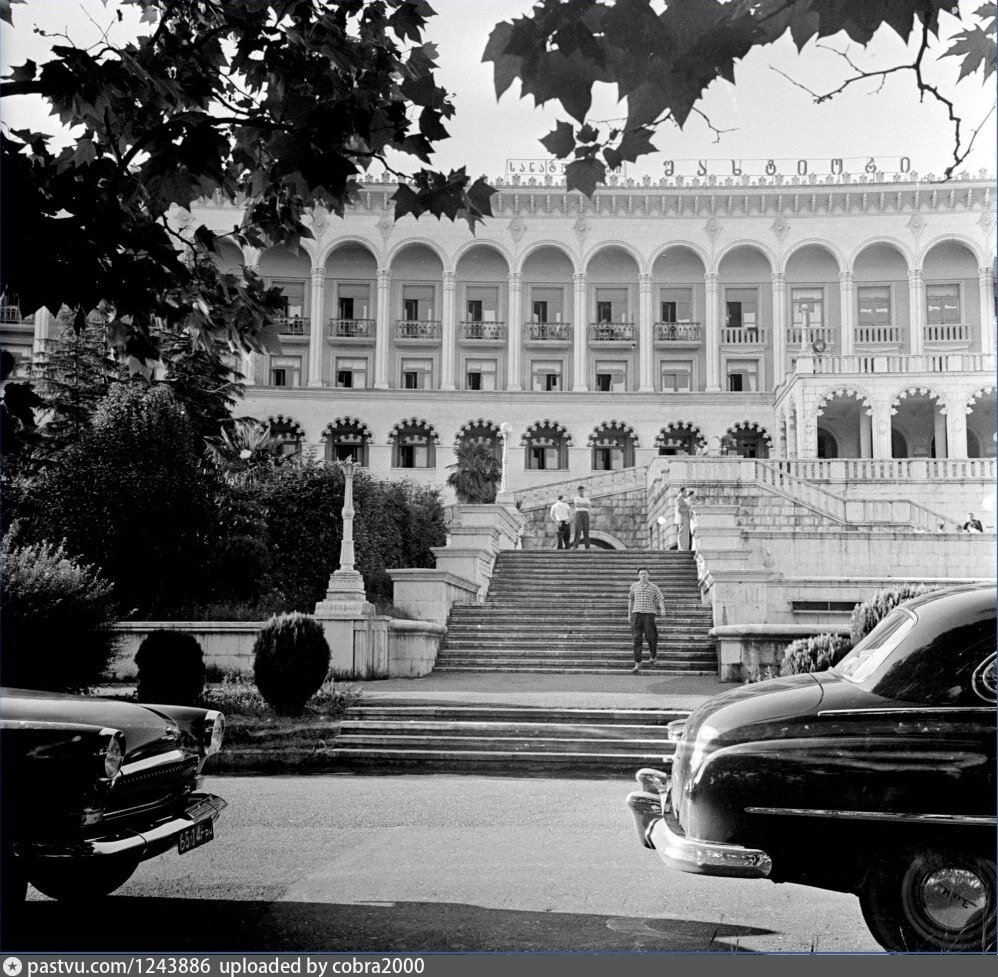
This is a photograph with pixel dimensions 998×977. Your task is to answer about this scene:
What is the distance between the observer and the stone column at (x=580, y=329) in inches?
1959

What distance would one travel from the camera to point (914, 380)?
125 ft

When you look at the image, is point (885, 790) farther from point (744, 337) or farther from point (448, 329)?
point (744, 337)

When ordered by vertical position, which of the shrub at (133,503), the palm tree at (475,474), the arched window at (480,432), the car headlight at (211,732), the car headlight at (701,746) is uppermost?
the arched window at (480,432)

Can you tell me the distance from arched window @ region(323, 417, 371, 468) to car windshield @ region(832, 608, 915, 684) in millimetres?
43837

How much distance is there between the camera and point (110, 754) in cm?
469

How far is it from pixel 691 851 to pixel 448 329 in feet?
153

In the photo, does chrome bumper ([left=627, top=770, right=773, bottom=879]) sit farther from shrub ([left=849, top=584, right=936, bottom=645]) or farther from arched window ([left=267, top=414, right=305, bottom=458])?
arched window ([left=267, top=414, right=305, bottom=458])

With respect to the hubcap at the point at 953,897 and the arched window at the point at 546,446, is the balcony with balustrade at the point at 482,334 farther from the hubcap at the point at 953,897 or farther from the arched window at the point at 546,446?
the hubcap at the point at 953,897

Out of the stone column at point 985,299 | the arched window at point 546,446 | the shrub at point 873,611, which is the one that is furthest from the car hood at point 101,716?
the stone column at point 985,299

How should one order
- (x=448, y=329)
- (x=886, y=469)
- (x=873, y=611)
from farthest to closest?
(x=448, y=329)
(x=886, y=469)
(x=873, y=611)

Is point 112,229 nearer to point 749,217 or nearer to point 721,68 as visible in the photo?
point 721,68

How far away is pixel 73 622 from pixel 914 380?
33.0 metres

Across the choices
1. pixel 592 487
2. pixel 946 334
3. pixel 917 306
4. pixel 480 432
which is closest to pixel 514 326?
pixel 480 432

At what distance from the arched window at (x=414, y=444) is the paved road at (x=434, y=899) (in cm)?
4089
